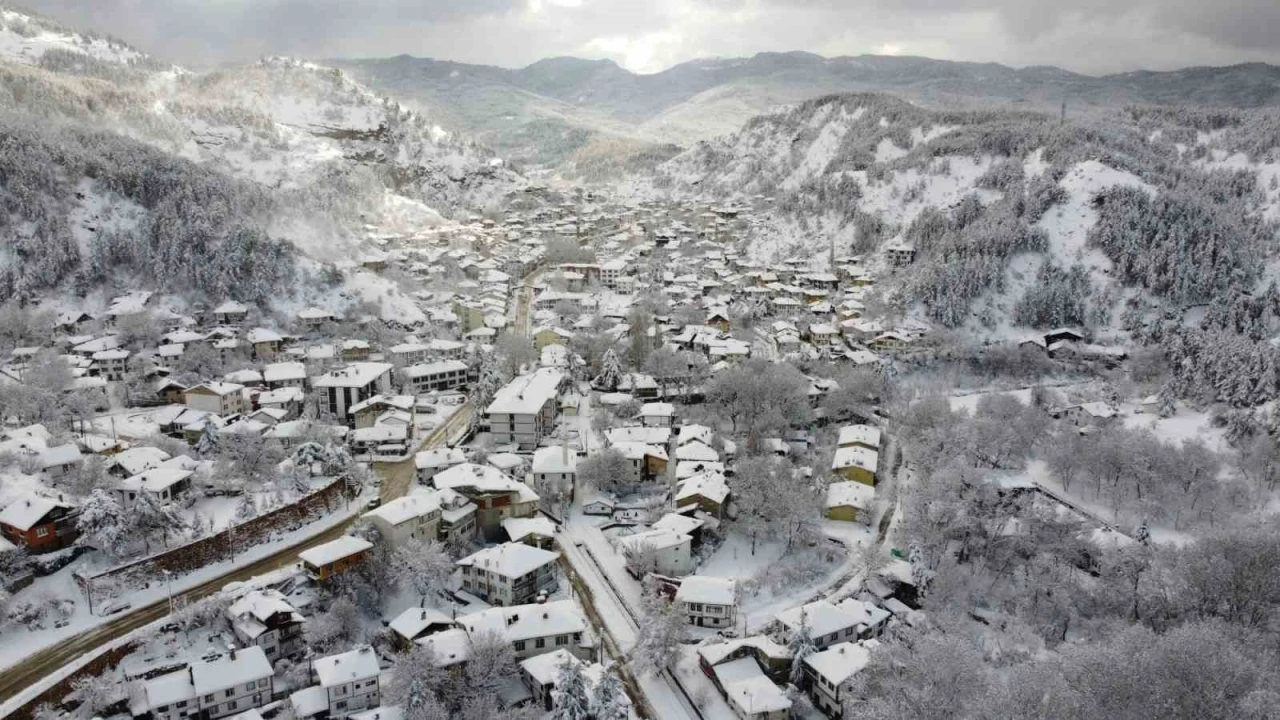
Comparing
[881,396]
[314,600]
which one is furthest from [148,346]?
[881,396]

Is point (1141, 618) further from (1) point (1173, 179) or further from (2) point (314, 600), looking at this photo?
(1) point (1173, 179)

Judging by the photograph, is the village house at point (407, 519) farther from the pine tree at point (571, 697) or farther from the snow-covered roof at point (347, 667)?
the pine tree at point (571, 697)

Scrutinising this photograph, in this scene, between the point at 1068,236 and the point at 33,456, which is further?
the point at 1068,236

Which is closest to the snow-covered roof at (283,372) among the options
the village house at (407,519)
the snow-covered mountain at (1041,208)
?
the village house at (407,519)

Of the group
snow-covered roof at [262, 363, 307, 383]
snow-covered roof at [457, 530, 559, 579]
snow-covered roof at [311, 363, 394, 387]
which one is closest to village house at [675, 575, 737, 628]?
snow-covered roof at [457, 530, 559, 579]

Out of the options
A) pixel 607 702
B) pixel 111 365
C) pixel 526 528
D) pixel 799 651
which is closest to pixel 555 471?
pixel 526 528

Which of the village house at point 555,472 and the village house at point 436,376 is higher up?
the village house at point 436,376
